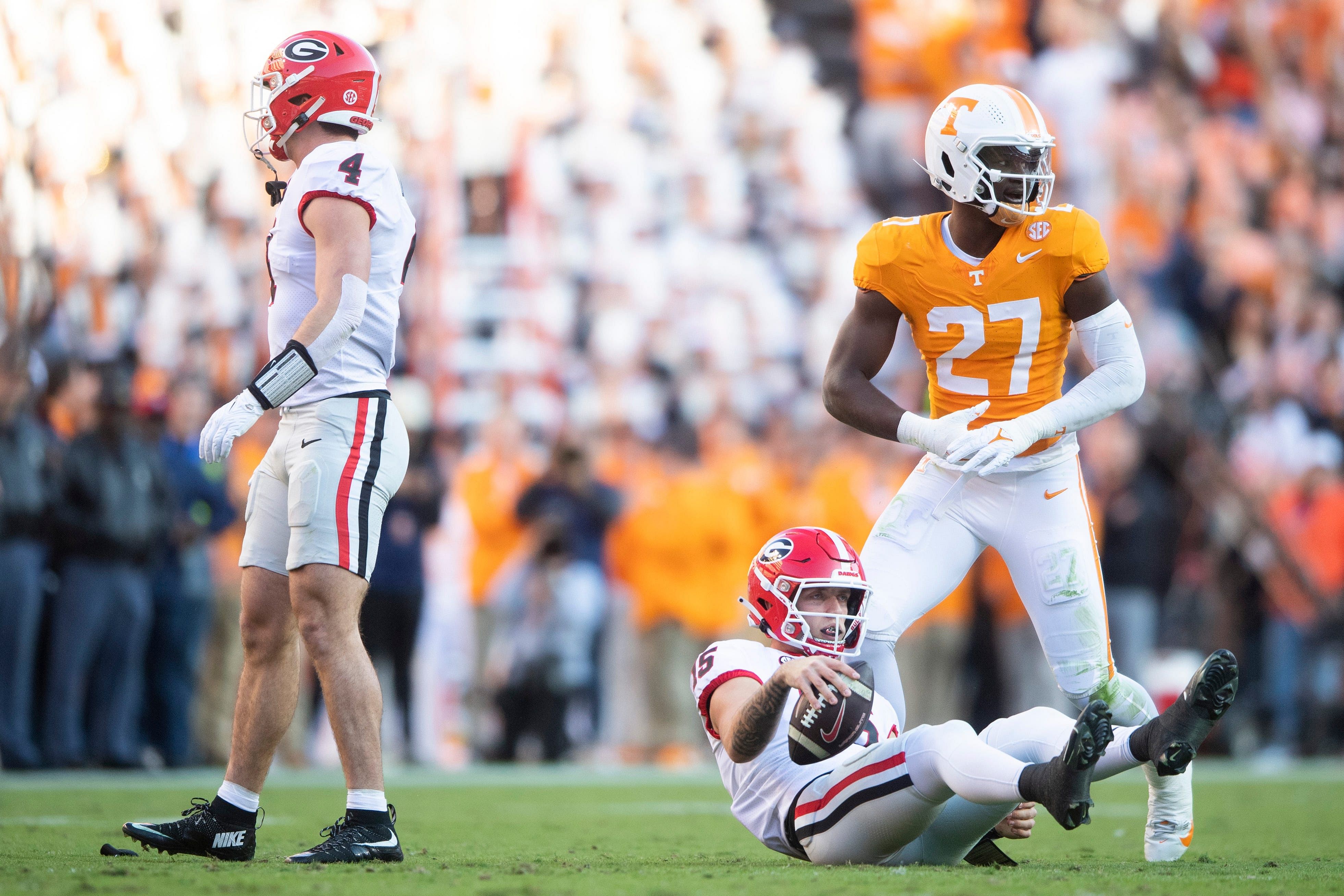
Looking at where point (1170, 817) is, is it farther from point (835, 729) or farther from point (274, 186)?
point (274, 186)

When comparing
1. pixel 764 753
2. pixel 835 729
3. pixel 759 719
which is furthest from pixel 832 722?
pixel 764 753

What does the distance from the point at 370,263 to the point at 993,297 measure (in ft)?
6.18

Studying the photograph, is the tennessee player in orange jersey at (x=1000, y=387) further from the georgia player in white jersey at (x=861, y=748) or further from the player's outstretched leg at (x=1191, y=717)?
the player's outstretched leg at (x=1191, y=717)

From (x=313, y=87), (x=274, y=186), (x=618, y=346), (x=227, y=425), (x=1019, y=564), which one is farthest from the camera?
(x=618, y=346)

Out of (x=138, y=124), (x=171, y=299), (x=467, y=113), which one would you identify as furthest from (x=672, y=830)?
(x=138, y=124)

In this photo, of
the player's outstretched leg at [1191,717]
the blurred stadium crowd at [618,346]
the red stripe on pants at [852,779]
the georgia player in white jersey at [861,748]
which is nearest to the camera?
the georgia player in white jersey at [861,748]

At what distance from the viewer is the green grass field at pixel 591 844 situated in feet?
14.1

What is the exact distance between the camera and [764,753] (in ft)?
15.7

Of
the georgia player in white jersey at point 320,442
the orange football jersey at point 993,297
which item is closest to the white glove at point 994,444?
the orange football jersey at point 993,297

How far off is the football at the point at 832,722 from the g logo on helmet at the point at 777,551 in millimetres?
523

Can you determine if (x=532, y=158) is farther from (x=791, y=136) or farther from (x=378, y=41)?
(x=791, y=136)

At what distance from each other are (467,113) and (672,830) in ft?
29.7

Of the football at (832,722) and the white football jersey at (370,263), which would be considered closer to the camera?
the football at (832,722)

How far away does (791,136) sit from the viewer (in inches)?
623
